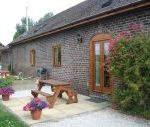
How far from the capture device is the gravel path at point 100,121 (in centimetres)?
720

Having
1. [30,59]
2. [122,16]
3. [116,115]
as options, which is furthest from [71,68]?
[30,59]

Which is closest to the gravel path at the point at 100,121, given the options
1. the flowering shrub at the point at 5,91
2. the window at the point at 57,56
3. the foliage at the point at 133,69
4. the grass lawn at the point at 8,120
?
the foliage at the point at 133,69

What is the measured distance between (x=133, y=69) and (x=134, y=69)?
0.10 ft

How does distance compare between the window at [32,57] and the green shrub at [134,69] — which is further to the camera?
the window at [32,57]

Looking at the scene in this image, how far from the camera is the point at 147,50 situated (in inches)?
292

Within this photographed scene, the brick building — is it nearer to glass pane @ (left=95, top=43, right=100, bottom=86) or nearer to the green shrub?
glass pane @ (left=95, top=43, right=100, bottom=86)

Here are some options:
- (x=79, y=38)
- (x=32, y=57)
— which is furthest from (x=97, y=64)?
(x=32, y=57)

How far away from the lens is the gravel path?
283 inches

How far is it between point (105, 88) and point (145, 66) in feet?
10.6

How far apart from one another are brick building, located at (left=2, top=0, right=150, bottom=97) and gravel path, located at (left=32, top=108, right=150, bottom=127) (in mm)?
2101

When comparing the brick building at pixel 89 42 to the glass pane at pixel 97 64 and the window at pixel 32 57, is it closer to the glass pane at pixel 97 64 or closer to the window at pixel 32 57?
the glass pane at pixel 97 64

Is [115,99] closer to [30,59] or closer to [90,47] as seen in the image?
[90,47]

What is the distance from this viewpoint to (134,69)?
745cm

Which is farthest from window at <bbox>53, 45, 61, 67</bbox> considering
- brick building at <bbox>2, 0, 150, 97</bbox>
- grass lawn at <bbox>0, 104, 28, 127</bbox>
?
grass lawn at <bbox>0, 104, 28, 127</bbox>
